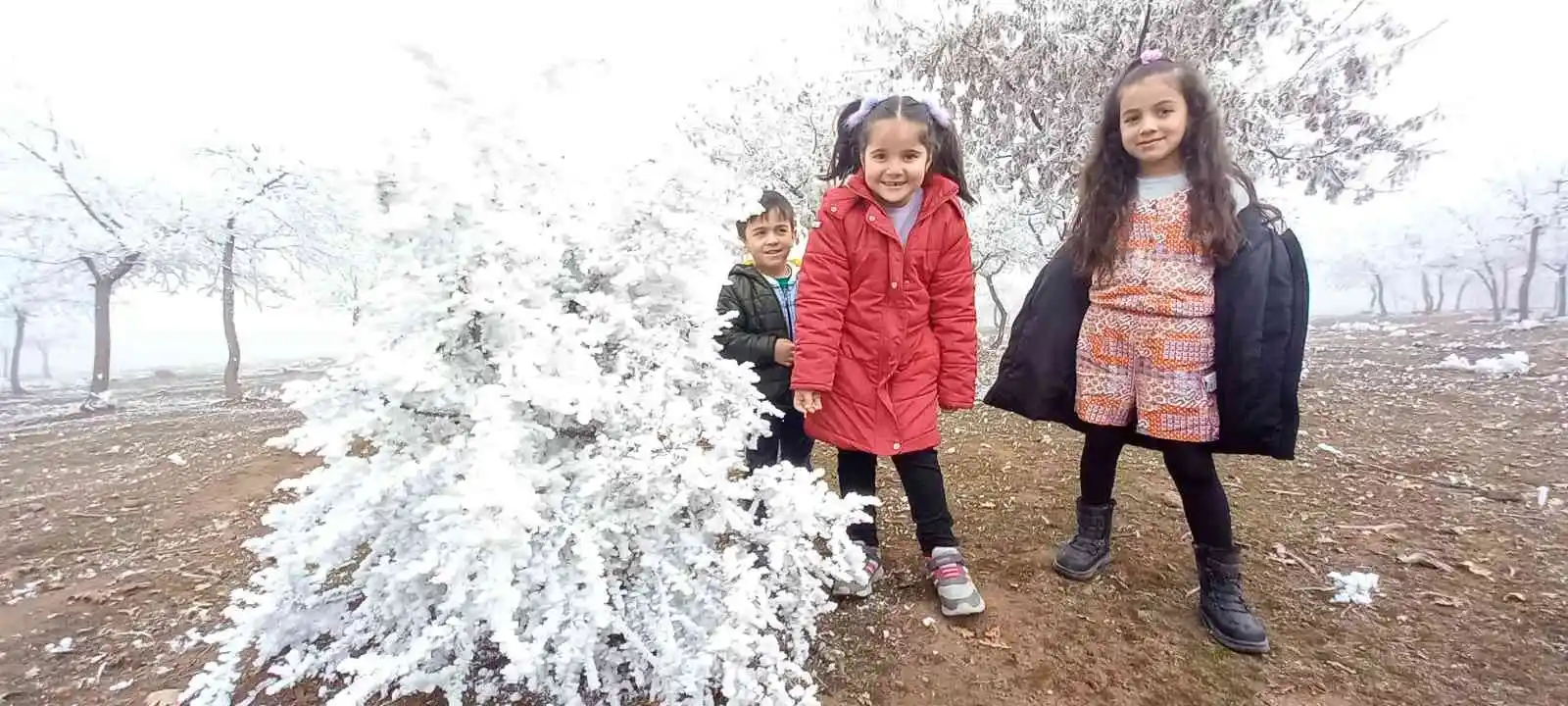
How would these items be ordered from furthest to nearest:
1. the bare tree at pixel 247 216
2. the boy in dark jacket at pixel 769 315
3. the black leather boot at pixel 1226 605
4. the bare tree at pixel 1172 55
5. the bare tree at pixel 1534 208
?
1. the bare tree at pixel 1534 208
2. the bare tree at pixel 247 216
3. the bare tree at pixel 1172 55
4. the boy in dark jacket at pixel 769 315
5. the black leather boot at pixel 1226 605

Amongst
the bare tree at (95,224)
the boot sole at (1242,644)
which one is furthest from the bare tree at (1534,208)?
the bare tree at (95,224)

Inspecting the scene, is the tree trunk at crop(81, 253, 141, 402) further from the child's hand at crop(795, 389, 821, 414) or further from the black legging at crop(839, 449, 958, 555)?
the black legging at crop(839, 449, 958, 555)

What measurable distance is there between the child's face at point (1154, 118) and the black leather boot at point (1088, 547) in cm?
135

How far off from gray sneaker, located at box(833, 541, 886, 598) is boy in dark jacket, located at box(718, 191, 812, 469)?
54cm

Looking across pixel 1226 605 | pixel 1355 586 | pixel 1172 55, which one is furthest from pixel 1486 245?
pixel 1226 605

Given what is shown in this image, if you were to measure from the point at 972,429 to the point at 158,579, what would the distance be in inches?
211

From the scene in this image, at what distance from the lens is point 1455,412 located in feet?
19.8

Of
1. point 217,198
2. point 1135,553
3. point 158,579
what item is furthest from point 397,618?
point 217,198

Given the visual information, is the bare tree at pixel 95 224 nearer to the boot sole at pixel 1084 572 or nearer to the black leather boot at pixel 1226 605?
the boot sole at pixel 1084 572

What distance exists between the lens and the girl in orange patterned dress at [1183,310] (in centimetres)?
207

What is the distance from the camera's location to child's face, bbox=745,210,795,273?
282cm

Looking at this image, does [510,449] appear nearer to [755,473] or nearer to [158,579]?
[755,473]

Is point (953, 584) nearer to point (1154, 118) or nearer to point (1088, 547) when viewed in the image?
point (1088, 547)

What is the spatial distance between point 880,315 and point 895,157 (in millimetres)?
544
